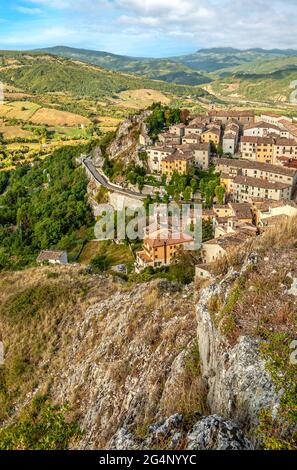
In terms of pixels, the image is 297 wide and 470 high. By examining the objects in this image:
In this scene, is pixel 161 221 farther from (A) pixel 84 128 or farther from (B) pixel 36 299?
(A) pixel 84 128

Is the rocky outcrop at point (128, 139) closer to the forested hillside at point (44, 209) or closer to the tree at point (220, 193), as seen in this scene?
the forested hillside at point (44, 209)

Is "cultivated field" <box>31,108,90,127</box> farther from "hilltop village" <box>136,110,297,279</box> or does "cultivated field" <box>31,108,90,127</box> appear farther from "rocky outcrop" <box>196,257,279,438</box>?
"rocky outcrop" <box>196,257,279,438</box>

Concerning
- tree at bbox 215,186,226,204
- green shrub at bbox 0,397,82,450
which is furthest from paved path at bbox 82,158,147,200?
green shrub at bbox 0,397,82,450

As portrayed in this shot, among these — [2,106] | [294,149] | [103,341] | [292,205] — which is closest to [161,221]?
[292,205]

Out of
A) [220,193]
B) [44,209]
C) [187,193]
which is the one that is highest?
[220,193]

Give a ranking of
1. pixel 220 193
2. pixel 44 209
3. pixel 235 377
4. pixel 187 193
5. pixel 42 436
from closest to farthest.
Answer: pixel 235 377
pixel 42 436
pixel 220 193
pixel 187 193
pixel 44 209

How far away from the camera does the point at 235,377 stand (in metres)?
8.64

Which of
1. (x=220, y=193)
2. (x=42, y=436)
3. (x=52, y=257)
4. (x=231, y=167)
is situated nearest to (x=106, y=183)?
(x=231, y=167)

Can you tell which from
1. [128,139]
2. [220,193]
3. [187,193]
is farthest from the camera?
[128,139]

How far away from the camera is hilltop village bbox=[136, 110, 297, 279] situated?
42884 millimetres

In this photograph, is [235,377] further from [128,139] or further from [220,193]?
[128,139]

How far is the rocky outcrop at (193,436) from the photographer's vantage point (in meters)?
7.00

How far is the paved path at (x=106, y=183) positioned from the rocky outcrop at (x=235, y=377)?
4588 cm

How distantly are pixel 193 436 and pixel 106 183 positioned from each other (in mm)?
59262
